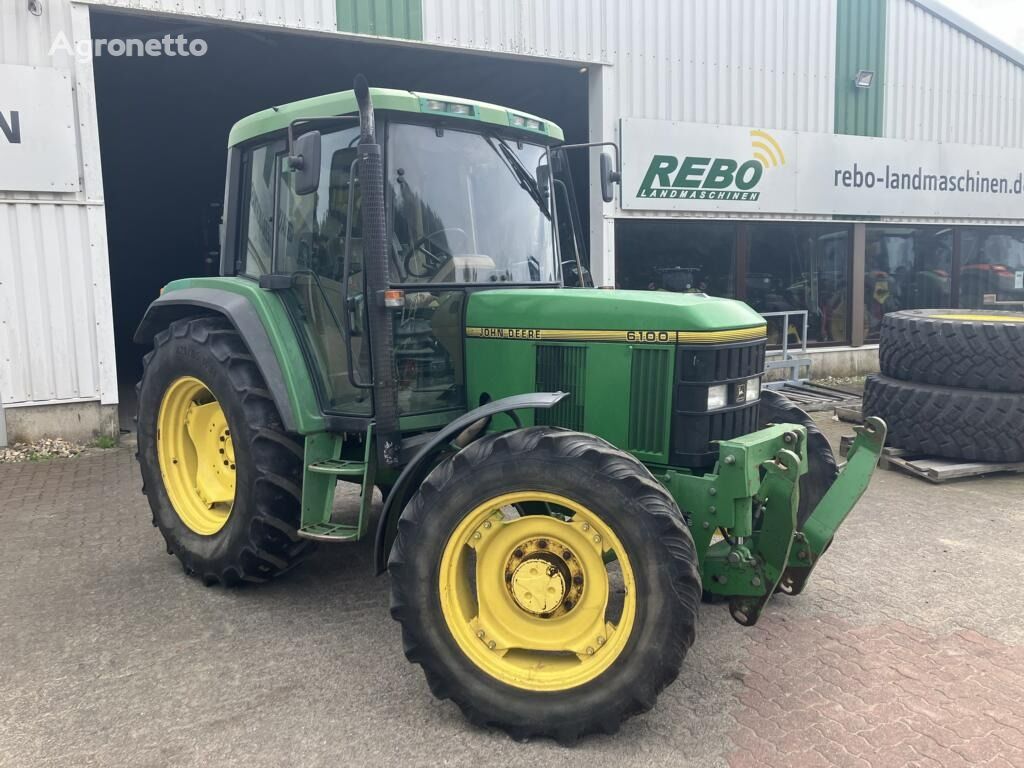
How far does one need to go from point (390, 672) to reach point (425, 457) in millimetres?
915

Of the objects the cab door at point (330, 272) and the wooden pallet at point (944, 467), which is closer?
the cab door at point (330, 272)

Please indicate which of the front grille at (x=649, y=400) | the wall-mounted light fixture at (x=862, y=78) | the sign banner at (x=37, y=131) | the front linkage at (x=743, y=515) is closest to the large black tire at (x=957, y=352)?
the front linkage at (x=743, y=515)

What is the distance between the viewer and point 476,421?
3.36 m

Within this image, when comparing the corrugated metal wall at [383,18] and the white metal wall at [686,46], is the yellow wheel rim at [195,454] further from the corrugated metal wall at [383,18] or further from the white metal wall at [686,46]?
the white metal wall at [686,46]

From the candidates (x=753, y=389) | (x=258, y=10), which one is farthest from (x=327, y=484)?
(x=258, y=10)

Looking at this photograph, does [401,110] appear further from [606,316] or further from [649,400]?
[649,400]

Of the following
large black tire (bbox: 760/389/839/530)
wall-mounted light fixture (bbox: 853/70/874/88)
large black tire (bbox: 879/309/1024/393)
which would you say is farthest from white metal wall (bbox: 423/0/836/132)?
large black tire (bbox: 760/389/839/530)

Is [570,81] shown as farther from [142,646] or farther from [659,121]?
[142,646]

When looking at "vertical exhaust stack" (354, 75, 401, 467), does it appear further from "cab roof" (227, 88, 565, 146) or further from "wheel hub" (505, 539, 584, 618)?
"wheel hub" (505, 539, 584, 618)

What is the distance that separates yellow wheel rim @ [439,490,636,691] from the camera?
9.69ft

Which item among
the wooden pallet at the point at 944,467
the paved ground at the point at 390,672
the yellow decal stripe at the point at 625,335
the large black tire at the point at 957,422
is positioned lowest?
the paved ground at the point at 390,672

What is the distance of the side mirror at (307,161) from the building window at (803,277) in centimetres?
863

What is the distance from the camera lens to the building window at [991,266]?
42.2 ft

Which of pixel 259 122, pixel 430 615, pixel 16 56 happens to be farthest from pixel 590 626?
pixel 16 56
